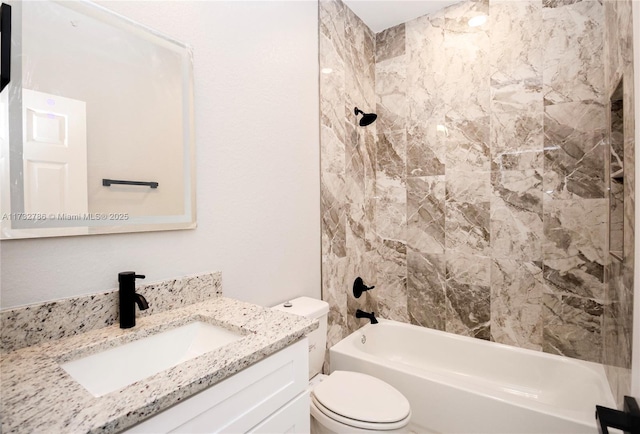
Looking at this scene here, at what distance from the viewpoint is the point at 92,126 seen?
0.98 metres

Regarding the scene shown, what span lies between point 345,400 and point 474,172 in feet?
5.58

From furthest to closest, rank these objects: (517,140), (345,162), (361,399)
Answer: (345,162), (517,140), (361,399)

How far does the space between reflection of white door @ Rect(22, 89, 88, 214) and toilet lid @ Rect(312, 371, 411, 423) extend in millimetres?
1281

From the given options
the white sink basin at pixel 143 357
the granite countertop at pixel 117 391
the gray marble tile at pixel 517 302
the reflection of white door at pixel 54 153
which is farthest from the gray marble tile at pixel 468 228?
the reflection of white door at pixel 54 153

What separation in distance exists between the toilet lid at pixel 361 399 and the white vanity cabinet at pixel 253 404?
40 centimetres

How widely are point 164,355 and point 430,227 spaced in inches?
76.5

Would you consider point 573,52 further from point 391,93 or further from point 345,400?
point 345,400

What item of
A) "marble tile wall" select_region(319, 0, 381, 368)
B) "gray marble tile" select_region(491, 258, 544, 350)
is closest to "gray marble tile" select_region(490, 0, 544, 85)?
"marble tile wall" select_region(319, 0, 381, 368)

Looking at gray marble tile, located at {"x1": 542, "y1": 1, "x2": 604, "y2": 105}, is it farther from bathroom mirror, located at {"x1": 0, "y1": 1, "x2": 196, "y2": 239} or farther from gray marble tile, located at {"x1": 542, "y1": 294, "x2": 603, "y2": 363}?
bathroom mirror, located at {"x1": 0, "y1": 1, "x2": 196, "y2": 239}

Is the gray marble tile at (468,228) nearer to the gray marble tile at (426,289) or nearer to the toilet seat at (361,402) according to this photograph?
the gray marble tile at (426,289)

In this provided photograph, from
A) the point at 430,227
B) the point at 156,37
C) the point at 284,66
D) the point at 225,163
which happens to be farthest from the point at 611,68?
the point at 156,37

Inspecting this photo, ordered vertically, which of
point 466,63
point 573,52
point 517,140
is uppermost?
point 466,63

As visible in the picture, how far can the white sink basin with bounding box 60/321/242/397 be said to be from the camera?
0.85 m

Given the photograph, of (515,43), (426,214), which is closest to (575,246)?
(426,214)
